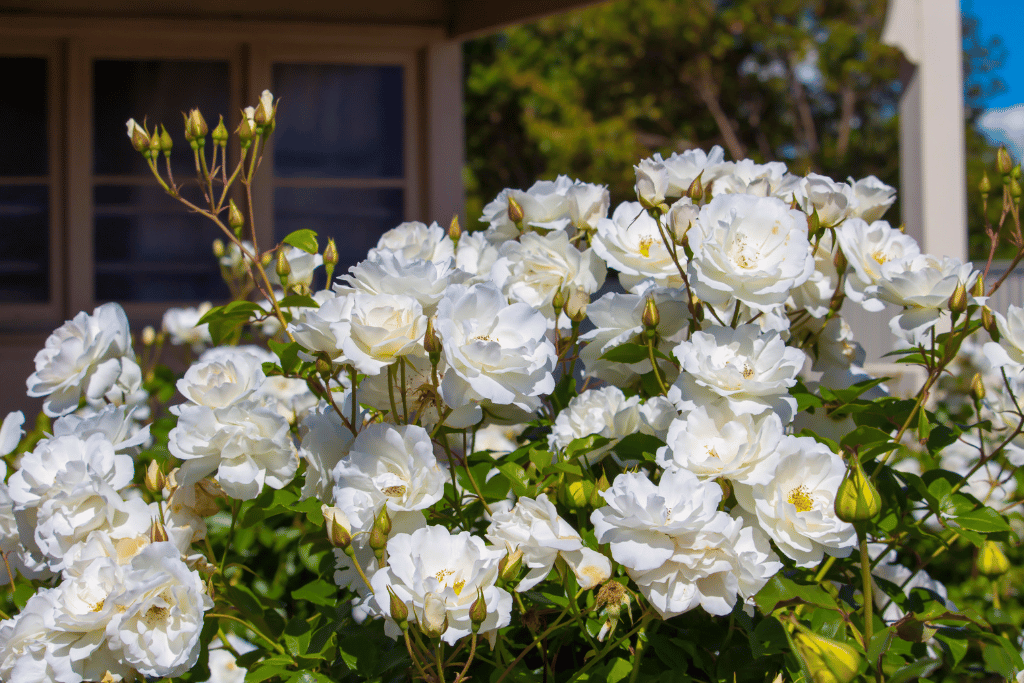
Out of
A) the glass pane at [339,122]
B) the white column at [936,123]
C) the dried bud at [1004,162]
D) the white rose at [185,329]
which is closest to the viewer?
the dried bud at [1004,162]

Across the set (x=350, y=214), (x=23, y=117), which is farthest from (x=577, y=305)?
(x=23, y=117)

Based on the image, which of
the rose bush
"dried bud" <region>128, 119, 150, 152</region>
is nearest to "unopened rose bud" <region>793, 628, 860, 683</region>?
the rose bush

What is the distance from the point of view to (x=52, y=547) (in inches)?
29.6

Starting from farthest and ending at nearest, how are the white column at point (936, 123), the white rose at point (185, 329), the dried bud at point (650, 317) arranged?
the white column at point (936, 123) < the white rose at point (185, 329) < the dried bud at point (650, 317)

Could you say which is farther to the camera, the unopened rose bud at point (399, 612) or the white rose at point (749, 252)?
the white rose at point (749, 252)

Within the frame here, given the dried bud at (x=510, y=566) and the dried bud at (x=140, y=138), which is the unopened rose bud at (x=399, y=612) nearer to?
the dried bud at (x=510, y=566)

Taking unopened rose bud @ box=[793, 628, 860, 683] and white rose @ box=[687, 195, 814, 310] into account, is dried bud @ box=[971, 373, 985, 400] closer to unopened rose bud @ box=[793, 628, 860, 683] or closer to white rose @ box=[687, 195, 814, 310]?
white rose @ box=[687, 195, 814, 310]

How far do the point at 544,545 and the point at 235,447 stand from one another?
31 centimetres

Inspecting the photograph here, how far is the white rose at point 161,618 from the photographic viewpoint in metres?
0.68

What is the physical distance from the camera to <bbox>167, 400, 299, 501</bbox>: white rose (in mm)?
795

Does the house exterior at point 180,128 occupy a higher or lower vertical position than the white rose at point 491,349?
higher

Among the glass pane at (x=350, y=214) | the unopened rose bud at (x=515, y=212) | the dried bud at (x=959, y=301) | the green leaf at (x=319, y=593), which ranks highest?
the glass pane at (x=350, y=214)

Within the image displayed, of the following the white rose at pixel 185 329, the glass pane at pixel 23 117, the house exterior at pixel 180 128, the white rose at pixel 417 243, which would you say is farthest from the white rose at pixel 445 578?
the glass pane at pixel 23 117

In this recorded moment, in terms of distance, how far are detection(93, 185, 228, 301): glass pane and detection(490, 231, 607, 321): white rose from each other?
2.97m
